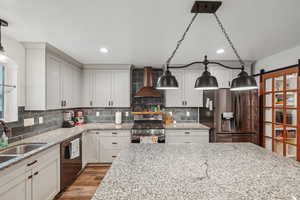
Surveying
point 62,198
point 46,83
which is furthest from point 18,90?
point 62,198

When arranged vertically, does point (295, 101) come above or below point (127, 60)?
below

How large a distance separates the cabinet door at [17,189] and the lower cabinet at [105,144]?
6.08ft

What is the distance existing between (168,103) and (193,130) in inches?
35.4

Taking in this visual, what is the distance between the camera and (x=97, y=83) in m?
4.15

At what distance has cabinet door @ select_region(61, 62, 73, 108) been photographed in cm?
329

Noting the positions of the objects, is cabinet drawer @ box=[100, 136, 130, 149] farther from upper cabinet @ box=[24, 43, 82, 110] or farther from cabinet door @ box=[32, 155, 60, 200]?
cabinet door @ box=[32, 155, 60, 200]

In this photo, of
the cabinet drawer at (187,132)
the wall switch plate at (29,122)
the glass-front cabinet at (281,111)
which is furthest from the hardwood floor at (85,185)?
the glass-front cabinet at (281,111)

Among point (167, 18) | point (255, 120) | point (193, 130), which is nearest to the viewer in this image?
point (167, 18)

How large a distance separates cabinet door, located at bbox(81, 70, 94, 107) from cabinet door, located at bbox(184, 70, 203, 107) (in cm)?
235

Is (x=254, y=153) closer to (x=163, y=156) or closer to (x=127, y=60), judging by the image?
(x=163, y=156)

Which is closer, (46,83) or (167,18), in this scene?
(167,18)

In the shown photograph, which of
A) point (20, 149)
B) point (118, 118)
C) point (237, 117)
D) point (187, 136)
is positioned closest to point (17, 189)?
point (20, 149)

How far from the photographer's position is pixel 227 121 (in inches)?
136

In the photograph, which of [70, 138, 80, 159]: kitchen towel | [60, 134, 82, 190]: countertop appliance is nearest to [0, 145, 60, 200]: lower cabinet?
[60, 134, 82, 190]: countertop appliance
